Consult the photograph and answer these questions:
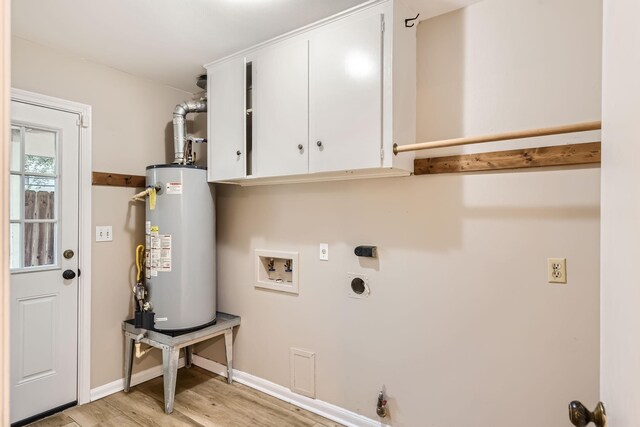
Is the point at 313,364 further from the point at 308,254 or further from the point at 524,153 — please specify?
the point at 524,153

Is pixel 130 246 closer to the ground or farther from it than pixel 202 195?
closer to the ground

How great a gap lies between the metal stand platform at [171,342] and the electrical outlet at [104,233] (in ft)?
2.26

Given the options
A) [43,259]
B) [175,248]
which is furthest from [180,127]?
[43,259]

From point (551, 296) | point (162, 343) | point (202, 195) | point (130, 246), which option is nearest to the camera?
point (551, 296)

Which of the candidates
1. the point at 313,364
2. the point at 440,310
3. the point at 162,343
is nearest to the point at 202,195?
the point at 162,343

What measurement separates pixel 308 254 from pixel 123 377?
5.98 ft

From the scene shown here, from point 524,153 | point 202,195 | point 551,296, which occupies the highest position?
point 524,153

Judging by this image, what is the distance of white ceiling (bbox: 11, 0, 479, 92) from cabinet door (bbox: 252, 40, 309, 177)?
0.18 m

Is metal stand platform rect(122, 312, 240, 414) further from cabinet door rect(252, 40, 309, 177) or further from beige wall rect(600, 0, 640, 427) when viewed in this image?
beige wall rect(600, 0, 640, 427)

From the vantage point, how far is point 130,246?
2844 millimetres

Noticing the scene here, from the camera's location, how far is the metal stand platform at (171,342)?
238 centimetres

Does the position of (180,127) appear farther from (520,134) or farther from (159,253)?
(520,134)

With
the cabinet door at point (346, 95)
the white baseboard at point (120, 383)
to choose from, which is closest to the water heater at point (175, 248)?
the white baseboard at point (120, 383)

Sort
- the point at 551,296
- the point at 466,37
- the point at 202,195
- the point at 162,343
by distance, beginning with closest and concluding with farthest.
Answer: the point at 551,296 < the point at 466,37 < the point at 162,343 < the point at 202,195
